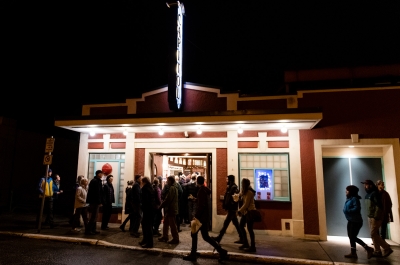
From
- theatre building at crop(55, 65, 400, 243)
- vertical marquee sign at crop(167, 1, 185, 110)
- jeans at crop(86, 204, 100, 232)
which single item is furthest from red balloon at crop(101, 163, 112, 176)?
vertical marquee sign at crop(167, 1, 185, 110)

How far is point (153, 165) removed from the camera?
37.7 feet

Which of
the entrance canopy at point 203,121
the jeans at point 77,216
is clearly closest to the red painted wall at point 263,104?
the entrance canopy at point 203,121

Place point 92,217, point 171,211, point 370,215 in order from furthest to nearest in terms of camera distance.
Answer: point 92,217 < point 171,211 < point 370,215

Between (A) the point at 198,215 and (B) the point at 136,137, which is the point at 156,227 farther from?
(B) the point at 136,137

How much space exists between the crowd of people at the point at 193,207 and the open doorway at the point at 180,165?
726 millimetres

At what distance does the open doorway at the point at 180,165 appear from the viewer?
11000 millimetres

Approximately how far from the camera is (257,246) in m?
8.05

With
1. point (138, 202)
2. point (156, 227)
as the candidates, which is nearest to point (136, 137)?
point (138, 202)

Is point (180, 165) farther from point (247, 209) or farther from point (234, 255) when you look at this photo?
point (234, 255)

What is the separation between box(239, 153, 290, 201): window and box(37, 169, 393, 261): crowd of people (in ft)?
5.89

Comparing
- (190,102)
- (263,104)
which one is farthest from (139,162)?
(263,104)

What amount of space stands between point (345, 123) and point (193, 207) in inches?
249

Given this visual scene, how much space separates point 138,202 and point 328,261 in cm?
587

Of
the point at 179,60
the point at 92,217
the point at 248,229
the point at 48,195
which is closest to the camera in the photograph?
the point at 248,229
